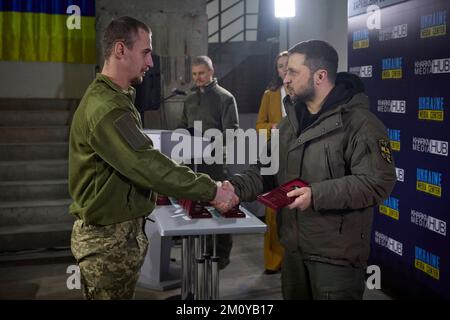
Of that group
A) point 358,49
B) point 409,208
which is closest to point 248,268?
point 409,208

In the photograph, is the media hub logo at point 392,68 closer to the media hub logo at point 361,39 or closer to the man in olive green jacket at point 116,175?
the media hub logo at point 361,39

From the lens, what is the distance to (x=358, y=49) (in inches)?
191

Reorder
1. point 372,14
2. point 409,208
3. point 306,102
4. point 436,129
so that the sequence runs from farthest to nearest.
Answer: point 372,14 < point 409,208 < point 436,129 < point 306,102

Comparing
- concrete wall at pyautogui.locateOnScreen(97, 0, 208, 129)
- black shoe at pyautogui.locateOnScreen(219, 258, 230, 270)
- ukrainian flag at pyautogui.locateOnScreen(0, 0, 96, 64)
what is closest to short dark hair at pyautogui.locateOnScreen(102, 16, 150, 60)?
black shoe at pyautogui.locateOnScreen(219, 258, 230, 270)

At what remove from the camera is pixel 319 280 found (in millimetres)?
2559

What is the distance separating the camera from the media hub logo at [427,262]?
149 inches

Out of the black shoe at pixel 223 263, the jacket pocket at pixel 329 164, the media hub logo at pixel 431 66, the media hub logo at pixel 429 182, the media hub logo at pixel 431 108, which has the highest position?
the media hub logo at pixel 431 66

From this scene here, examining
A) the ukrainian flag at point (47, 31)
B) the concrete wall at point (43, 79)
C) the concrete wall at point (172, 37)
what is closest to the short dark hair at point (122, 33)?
the concrete wall at point (172, 37)

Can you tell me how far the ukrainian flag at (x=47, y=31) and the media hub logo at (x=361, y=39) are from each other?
3.96 metres

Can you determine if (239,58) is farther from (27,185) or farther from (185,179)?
(185,179)

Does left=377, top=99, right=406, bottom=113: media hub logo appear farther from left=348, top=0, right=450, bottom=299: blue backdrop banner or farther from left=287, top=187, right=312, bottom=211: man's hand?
left=287, top=187, right=312, bottom=211: man's hand

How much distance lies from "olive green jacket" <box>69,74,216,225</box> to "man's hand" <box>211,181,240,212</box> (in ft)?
0.80

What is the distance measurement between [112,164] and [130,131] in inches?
6.2

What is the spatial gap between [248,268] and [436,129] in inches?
86.6
